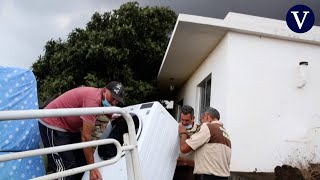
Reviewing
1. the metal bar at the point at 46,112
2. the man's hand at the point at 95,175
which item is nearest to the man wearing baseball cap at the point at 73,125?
the man's hand at the point at 95,175

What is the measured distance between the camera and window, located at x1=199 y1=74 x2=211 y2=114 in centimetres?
778

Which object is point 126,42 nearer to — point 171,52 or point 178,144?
point 171,52

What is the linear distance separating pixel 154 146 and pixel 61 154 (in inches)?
35.8

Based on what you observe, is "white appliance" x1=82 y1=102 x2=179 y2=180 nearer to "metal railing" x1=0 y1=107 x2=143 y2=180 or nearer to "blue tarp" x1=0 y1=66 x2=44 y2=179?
"blue tarp" x1=0 y1=66 x2=44 y2=179

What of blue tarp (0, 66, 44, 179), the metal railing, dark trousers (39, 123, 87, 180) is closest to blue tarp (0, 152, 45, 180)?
blue tarp (0, 66, 44, 179)

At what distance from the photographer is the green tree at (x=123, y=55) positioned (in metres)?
11.0

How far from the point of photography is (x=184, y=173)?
4.26 m

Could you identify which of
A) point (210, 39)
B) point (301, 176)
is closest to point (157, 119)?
point (301, 176)

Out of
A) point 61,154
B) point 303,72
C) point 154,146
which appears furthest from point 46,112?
point 303,72

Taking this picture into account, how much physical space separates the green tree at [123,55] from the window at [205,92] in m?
2.74

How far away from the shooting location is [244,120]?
225 inches

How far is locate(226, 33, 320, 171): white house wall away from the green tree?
529 cm

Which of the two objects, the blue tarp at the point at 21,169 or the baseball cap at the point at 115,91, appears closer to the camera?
the blue tarp at the point at 21,169

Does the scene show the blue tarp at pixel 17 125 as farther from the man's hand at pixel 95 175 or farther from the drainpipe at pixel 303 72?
the drainpipe at pixel 303 72
